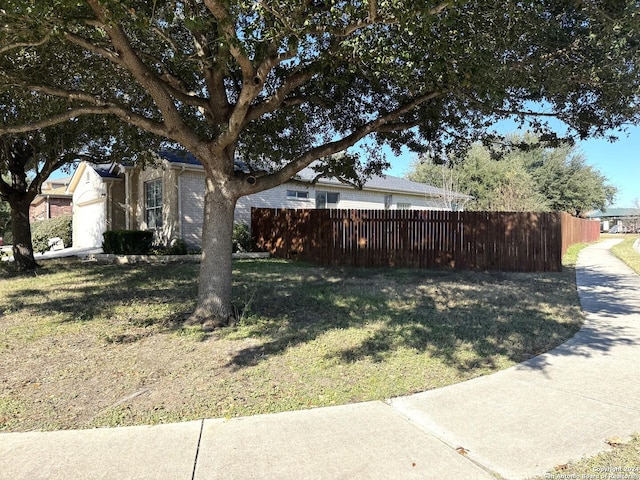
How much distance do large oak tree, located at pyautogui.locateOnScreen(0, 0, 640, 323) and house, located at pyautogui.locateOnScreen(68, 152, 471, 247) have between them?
213 inches

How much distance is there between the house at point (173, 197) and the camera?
51.8 ft

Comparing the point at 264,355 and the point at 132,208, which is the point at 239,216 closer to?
the point at 132,208

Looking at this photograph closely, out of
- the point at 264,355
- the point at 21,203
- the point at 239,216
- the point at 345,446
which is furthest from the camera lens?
→ the point at 239,216

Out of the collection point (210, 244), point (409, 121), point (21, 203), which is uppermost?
point (409, 121)

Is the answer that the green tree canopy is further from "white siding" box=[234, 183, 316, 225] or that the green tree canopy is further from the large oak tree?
the large oak tree

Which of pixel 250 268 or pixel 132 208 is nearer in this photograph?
pixel 250 268

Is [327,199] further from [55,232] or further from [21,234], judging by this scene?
[55,232]

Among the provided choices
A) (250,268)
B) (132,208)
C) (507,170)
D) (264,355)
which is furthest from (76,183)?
(507,170)

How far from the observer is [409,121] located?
338 inches

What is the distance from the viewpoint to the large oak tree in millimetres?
4840

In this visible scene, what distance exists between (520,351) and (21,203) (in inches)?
512

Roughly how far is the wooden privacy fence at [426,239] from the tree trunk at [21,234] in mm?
7945

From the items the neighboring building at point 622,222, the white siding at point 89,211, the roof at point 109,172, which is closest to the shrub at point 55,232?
the white siding at point 89,211

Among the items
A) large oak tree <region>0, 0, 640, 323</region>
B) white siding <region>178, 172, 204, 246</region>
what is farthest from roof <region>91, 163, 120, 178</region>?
large oak tree <region>0, 0, 640, 323</region>
